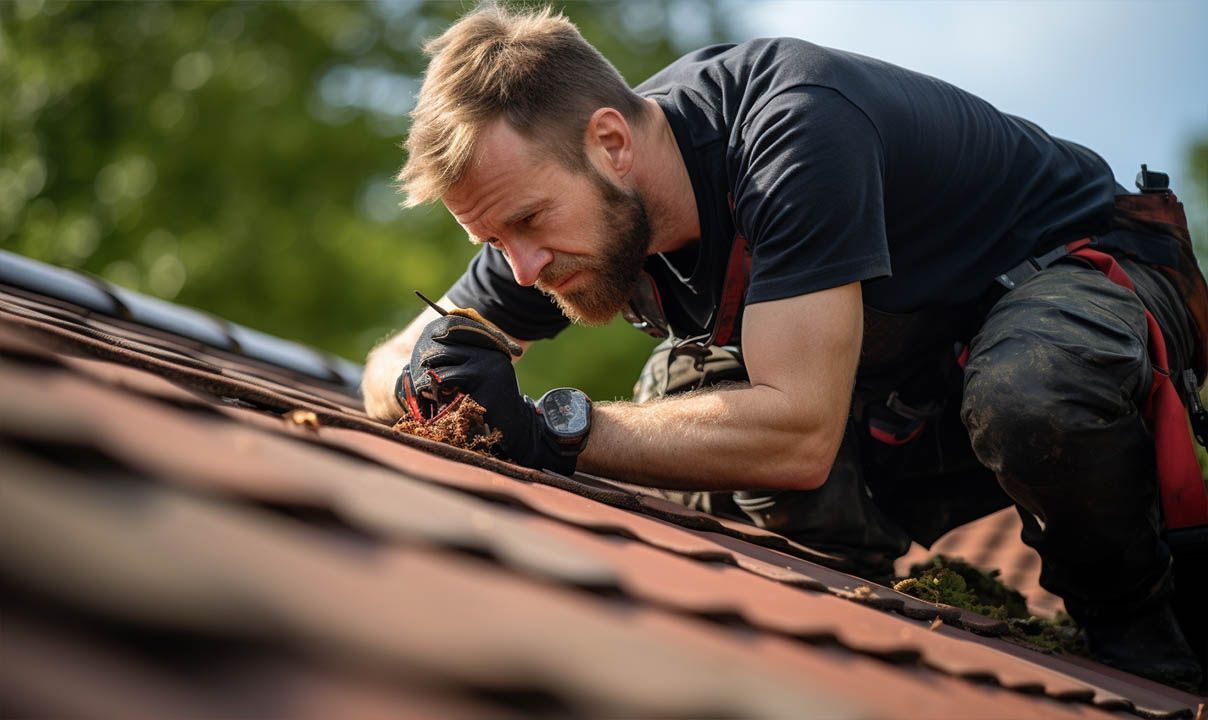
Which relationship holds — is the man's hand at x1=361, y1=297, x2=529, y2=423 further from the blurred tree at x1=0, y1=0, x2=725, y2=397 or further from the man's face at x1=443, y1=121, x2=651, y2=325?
the blurred tree at x1=0, y1=0, x2=725, y2=397

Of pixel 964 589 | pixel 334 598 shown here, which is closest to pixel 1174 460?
pixel 964 589

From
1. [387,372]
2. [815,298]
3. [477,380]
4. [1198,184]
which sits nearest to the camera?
[477,380]

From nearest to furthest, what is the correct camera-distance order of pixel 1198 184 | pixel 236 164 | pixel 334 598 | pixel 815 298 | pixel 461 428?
pixel 334 598
pixel 461 428
pixel 815 298
pixel 236 164
pixel 1198 184

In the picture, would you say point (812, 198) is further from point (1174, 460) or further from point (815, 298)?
point (1174, 460)

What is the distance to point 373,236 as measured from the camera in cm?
1232

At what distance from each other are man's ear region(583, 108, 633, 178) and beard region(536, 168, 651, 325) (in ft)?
0.15

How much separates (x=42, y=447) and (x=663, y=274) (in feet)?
7.91

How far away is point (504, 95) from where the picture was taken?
8.89ft

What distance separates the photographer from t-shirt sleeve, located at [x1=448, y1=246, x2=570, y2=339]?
3.31 meters

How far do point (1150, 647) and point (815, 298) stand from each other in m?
1.07

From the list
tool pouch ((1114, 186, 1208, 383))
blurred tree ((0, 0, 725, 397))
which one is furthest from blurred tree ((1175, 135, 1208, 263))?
tool pouch ((1114, 186, 1208, 383))

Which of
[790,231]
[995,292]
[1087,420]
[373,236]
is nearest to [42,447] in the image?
[790,231]

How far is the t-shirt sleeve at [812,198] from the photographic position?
232 centimetres

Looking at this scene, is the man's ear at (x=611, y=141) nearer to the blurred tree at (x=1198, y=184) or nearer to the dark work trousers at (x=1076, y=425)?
the dark work trousers at (x=1076, y=425)
